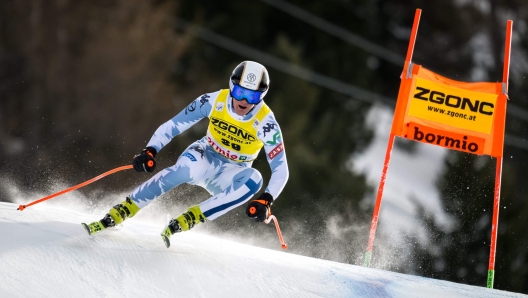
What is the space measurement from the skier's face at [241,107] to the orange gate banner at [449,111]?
1.62 meters

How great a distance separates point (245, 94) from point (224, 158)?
558 mm

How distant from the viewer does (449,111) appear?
264 inches

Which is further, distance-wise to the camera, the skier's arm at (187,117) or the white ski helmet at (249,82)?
the skier's arm at (187,117)

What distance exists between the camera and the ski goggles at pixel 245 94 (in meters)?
5.50

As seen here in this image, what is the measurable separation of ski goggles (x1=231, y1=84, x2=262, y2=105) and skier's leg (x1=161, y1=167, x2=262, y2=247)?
0.51 metres

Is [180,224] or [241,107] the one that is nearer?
[180,224]

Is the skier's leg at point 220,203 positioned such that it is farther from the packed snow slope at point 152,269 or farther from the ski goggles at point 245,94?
the ski goggles at point 245,94

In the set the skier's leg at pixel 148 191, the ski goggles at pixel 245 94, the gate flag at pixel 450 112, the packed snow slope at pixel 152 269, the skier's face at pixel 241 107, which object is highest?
the gate flag at pixel 450 112

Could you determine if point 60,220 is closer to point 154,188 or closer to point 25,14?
point 154,188

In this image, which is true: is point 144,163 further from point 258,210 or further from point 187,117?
Result: point 258,210

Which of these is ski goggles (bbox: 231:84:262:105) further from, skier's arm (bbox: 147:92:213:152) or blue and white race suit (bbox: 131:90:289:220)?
skier's arm (bbox: 147:92:213:152)

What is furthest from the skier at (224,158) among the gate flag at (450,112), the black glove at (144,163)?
the gate flag at (450,112)

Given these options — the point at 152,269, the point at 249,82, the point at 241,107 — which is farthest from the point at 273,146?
the point at 152,269

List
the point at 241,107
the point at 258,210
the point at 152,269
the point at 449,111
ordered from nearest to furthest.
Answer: the point at 152,269, the point at 258,210, the point at 241,107, the point at 449,111
